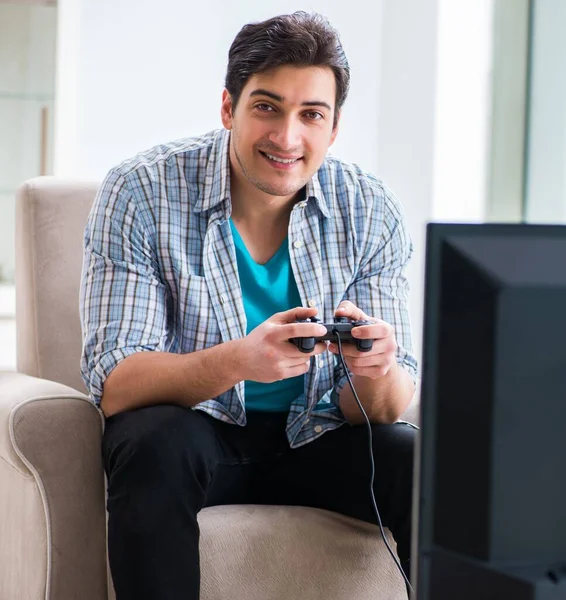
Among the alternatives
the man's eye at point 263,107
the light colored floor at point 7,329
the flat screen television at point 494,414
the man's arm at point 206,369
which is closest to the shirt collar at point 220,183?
the man's eye at point 263,107

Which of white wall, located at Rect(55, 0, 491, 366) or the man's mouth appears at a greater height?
white wall, located at Rect(55, 0, 491, 366)

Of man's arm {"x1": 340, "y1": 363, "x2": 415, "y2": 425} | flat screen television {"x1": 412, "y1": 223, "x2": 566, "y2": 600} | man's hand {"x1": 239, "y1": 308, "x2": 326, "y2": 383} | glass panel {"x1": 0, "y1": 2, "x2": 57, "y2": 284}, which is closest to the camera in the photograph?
flat screen television {"x1": 412, "y1": 223, "x2": 566, "y2": 600}

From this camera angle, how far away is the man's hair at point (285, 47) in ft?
4.61

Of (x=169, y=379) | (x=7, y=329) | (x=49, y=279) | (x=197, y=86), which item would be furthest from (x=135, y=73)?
(x=169, y=379)

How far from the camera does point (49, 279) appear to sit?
1.69 meters

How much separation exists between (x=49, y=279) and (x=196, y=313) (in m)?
0.43

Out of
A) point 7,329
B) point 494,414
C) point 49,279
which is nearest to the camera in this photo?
point 494,414

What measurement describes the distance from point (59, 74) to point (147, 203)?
134 centimetres

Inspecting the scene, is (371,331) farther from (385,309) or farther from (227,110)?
(227,110)

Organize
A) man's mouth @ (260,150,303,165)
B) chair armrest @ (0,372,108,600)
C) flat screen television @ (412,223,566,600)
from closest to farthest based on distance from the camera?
1. flat screen television @ (412,223,566,600)
2. chair armrest @ (0,372,108,600)
3. man's mouth @ (260,150,303,165)

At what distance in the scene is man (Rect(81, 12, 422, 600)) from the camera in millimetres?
1272

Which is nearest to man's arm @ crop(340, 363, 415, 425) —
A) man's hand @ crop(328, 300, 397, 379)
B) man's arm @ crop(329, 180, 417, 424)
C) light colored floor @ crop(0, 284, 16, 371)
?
man's arm @ crop(329, 180, 417, 424)

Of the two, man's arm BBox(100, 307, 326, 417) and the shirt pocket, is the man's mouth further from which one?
man's arm BBox(100, 307, 326, 417)

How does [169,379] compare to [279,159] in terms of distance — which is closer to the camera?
[169,379]
